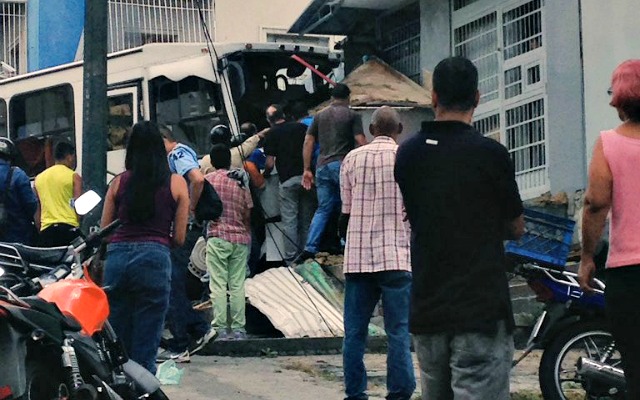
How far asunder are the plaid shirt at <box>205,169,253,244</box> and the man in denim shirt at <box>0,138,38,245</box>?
4.98 feet

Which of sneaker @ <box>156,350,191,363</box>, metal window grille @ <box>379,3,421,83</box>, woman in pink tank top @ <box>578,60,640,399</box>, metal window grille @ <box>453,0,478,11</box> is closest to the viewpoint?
woman in pink tank top @ <box>578,60,640,399</box>

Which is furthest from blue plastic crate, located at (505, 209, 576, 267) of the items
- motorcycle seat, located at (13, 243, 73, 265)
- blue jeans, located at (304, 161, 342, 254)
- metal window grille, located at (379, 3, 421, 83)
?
metal window grille, located at (379, 3, 421, 83)

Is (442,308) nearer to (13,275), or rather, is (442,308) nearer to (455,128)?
(455,128)

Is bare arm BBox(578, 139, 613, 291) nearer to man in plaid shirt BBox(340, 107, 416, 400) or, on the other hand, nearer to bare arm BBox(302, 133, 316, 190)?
man in plaid shirt BBox(340, 107, 416, 400)

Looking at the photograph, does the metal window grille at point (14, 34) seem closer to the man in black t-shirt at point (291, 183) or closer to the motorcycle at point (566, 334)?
the man in black t-shirt at point (291, 183)

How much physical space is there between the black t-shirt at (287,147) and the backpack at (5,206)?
348 centimetres

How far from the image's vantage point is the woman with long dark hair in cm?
823

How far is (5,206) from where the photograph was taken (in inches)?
459

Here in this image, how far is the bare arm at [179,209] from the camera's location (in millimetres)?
8430

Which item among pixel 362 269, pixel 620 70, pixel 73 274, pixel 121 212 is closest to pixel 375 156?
pixel 362 269

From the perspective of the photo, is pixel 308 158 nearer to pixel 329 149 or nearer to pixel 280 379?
pixel 329 149

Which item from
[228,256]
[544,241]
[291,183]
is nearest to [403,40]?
[291,183]

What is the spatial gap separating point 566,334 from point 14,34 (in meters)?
20.4

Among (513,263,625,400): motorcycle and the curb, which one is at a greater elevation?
(513,263,625,400): motorcycle
